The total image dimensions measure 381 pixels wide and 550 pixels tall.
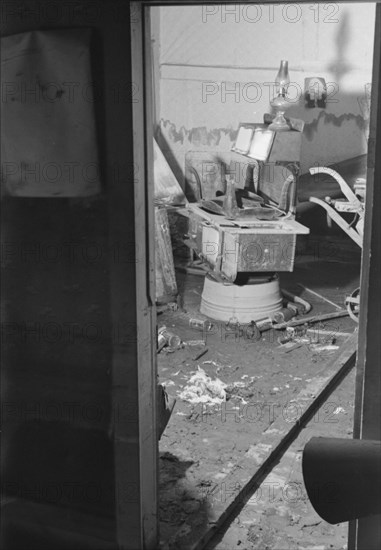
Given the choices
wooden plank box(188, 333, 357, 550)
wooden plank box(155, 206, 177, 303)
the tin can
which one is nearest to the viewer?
wooden plank box(188, 333, 357, 550)

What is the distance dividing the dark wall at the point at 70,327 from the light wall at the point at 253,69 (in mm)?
7901

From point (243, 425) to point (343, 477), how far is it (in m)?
4.28

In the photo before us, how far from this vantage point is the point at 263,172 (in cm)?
936

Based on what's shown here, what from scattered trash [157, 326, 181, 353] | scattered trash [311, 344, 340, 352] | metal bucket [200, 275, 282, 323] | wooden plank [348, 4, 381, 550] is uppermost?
wooden plank [348, 4, 381, 550]

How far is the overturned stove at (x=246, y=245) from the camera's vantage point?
24.8 ft

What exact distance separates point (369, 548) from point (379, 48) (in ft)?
6.74

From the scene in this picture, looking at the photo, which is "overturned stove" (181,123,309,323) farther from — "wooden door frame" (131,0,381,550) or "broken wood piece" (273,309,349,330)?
"wooden door frame" (131,0,381,550)

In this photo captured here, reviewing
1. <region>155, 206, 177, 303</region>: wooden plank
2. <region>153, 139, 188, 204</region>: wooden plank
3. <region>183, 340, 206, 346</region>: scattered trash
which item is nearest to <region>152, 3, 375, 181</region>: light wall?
<region>153, 139, 188, 204</region>: wooden plank

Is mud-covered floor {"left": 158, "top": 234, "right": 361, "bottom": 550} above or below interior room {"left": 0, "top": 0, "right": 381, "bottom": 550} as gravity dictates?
below

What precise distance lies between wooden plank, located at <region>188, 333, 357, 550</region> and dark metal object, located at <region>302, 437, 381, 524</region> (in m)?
2.56

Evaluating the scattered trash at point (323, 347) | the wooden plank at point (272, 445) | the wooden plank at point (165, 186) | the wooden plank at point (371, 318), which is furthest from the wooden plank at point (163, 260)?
the wooden plank at point (371, 318)

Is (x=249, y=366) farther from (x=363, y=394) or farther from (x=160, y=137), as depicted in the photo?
(x=160, y=137)

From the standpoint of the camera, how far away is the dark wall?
9.57 feet

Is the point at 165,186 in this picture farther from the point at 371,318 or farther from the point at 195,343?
the point at 371,318
